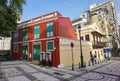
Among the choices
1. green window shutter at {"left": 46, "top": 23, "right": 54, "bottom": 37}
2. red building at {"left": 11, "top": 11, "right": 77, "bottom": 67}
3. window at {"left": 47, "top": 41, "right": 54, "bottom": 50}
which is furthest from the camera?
green window shutter at {"left": 46, "top": 23, "right": 54, "bottom": 37}

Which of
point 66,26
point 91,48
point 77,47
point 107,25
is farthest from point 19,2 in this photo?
point 107,25

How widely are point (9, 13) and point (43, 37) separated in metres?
6.11

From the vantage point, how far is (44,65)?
1886 cm

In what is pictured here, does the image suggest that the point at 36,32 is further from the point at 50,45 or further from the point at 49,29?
the point at 50,45

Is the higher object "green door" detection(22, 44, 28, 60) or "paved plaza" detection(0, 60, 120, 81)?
"green door" detection(22, 44, 28, 60)

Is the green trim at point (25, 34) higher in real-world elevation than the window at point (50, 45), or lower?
higher

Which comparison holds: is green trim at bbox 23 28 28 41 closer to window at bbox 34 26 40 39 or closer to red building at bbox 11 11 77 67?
red building at bbox 11 11 77 67

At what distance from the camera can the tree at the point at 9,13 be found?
658 inches

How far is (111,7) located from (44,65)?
1918 inches

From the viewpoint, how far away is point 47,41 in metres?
19.3

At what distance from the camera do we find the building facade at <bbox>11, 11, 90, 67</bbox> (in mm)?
18188

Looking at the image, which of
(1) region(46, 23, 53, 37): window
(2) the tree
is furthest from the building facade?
(2) the tree

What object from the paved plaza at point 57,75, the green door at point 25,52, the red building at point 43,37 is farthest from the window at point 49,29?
the paved plaza at point 57,75

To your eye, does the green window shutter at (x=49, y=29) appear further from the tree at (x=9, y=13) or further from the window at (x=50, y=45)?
the tree at (x=9, y=13)
